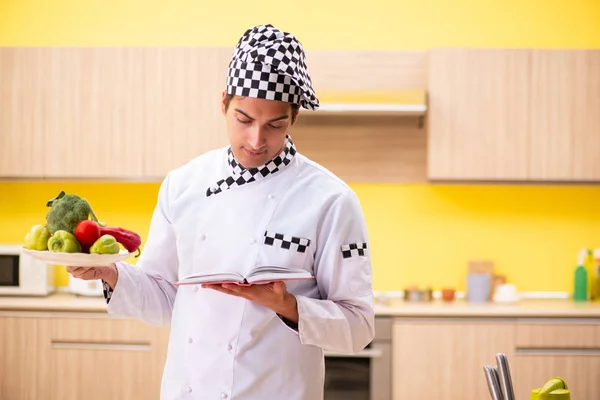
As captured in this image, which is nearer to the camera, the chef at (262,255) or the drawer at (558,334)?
the chef at (262,255)

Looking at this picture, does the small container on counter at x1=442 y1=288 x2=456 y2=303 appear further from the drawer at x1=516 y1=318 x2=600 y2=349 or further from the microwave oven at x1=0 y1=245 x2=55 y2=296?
the microwave oven at x1=0 y1=245 x2=55 y2=296

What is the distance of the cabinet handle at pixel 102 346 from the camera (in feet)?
12.8

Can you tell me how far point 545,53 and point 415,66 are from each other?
2.22 ft

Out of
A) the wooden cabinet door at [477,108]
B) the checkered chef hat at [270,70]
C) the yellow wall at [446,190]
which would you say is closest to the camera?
the checkered chef hat at [270,70]

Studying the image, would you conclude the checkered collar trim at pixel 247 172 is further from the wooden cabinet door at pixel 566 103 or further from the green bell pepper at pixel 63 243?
the wooden cabinet door at pixel 566 103

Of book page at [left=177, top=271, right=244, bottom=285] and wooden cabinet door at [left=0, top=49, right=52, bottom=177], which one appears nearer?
book page at [left=177, top=271, right=244, bottom=285]

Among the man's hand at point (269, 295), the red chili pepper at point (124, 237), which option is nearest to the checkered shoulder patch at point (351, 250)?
the man's hand at point (269, 295)

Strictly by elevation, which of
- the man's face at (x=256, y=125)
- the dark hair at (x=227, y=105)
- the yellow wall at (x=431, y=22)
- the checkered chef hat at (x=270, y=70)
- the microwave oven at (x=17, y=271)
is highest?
the yellow wall at (x=431, y=22)

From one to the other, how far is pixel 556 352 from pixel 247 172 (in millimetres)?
2575

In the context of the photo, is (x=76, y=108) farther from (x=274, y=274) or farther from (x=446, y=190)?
(x=274, y=274)

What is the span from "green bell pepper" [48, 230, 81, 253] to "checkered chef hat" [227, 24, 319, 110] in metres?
0.48

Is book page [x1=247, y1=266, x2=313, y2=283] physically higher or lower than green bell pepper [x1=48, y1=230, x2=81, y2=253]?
lower

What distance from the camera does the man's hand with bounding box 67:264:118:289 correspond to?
1.73 m

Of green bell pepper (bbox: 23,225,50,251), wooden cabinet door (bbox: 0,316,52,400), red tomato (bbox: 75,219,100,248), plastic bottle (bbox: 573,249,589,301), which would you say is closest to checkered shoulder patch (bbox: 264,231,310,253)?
red tomato (bbox: 75,219,100,248)
